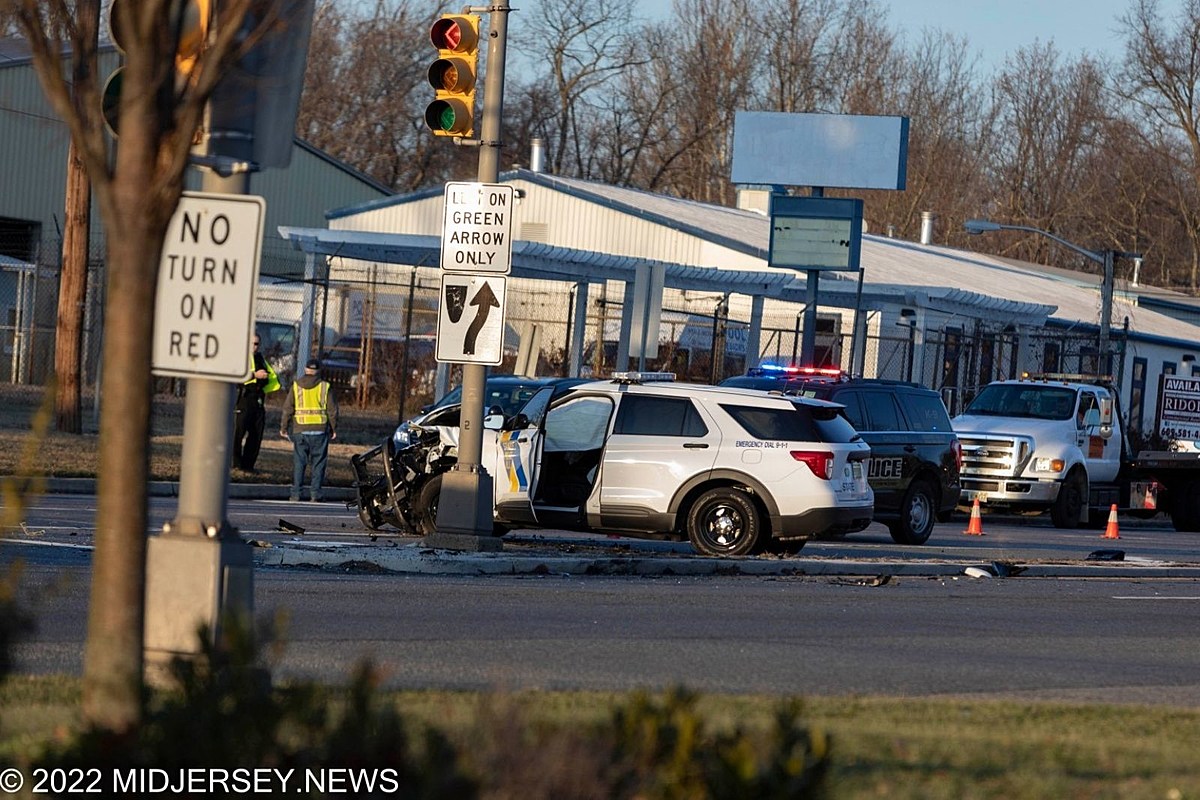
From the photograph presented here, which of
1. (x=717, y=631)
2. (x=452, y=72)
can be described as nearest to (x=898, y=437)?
(x=452, y=72)

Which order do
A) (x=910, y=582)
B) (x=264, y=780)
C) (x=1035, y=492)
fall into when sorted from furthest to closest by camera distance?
(x=1035, y=492), (x=910, y=582), (x=264, y=780)

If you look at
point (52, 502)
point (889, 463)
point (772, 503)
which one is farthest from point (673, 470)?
point (52, 502)

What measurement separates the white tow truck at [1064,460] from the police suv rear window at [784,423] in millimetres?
10403

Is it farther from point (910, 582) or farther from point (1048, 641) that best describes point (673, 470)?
point (1048, 641)

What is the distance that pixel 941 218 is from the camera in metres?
77.1

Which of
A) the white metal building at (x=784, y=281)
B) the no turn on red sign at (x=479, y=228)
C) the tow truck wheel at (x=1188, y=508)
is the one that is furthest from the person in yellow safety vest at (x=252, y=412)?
the tow truck wheel at (x=1188, y=508)

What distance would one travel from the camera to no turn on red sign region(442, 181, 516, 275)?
15.3 m

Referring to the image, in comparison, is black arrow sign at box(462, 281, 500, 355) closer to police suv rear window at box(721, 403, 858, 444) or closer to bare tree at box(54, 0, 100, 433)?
police suv rear window at box(721, 403, 858, 444)

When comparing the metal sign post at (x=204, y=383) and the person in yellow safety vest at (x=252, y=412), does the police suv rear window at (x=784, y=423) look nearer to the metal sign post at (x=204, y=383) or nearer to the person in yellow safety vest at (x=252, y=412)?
the person in yellow safety vest at (x=252, y=412)

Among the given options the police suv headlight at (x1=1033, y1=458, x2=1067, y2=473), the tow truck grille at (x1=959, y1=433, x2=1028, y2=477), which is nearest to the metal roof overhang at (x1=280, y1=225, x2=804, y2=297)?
the tow truck grille at (x1=959, y1=433, x2=1028, y2=477)

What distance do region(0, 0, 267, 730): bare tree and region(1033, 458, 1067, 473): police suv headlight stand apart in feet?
73.9

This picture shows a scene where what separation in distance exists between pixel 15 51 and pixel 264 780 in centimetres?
4419

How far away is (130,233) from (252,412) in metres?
18.7

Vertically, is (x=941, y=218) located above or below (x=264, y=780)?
above
